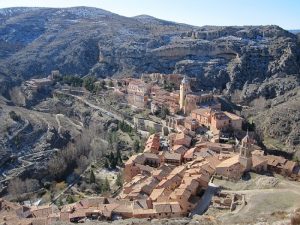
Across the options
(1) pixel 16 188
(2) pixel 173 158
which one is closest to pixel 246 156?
(2) pixel 173 158

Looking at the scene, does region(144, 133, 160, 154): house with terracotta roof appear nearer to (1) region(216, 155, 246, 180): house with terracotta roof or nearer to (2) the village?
(2) the village

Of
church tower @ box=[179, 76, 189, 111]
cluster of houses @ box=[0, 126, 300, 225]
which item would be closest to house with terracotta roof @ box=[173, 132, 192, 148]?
cluster of houses @ box=[0, 126, 300, 225]

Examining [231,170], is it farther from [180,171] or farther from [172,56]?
[172,56]

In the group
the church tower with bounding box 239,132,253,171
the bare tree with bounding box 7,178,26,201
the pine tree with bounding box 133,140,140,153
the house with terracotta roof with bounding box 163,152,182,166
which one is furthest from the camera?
the pine tree with bounding box 133,140,140,153

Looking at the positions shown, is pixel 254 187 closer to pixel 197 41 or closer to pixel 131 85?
pixel 131 85

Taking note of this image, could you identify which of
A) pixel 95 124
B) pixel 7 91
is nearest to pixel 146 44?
pixel 7 91

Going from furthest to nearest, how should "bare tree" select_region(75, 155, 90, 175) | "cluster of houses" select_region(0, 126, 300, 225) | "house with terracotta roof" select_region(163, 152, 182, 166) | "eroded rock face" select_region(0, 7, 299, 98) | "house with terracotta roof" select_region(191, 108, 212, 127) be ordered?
"eroded rock face" select_region(0, 7, 299, 98) → "house with terracotta roof" select_region(191, 108, 212, 127) → "bare tree" select_region(75, 155, 90, 175) → "house with terracotta roof" select_region(163, 152, 182, 166) → "cluster of houses" select_region(0, 126, 300, 225)
